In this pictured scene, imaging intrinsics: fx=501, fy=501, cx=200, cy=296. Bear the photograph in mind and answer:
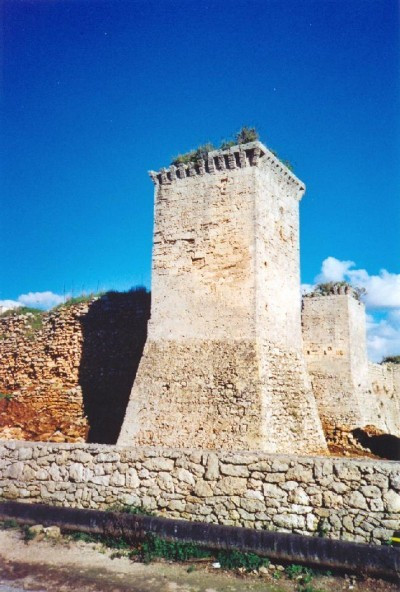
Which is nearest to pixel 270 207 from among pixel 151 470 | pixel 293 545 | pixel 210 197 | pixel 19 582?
pixel 210 197

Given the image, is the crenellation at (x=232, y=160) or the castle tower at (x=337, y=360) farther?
the castle tower at (x=337, y=360)

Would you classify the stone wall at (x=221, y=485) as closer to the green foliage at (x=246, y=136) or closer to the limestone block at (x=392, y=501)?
the limestone block at (x=392, y=501)

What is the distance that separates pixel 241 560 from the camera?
4.49 meters

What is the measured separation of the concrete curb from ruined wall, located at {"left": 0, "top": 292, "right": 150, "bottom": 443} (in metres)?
7.61

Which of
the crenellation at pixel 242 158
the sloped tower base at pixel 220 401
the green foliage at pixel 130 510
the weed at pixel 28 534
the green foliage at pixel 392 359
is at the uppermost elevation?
the crenellation at pixel 242 158

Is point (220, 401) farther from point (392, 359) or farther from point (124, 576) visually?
point (392, 359)

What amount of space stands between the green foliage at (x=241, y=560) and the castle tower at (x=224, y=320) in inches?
184

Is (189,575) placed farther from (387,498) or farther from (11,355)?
(11,355)

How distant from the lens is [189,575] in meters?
4.40

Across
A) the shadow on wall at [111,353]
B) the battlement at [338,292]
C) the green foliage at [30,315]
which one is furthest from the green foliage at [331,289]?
the green foliage at [30,315]

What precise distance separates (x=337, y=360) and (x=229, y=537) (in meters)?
10.3

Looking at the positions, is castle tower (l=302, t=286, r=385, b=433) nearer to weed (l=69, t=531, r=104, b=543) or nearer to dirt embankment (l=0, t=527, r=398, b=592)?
weed (l=69, t=531, r=104, b=543)

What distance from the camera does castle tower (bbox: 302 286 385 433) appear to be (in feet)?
45.6

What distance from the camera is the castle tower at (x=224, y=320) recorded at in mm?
9922
